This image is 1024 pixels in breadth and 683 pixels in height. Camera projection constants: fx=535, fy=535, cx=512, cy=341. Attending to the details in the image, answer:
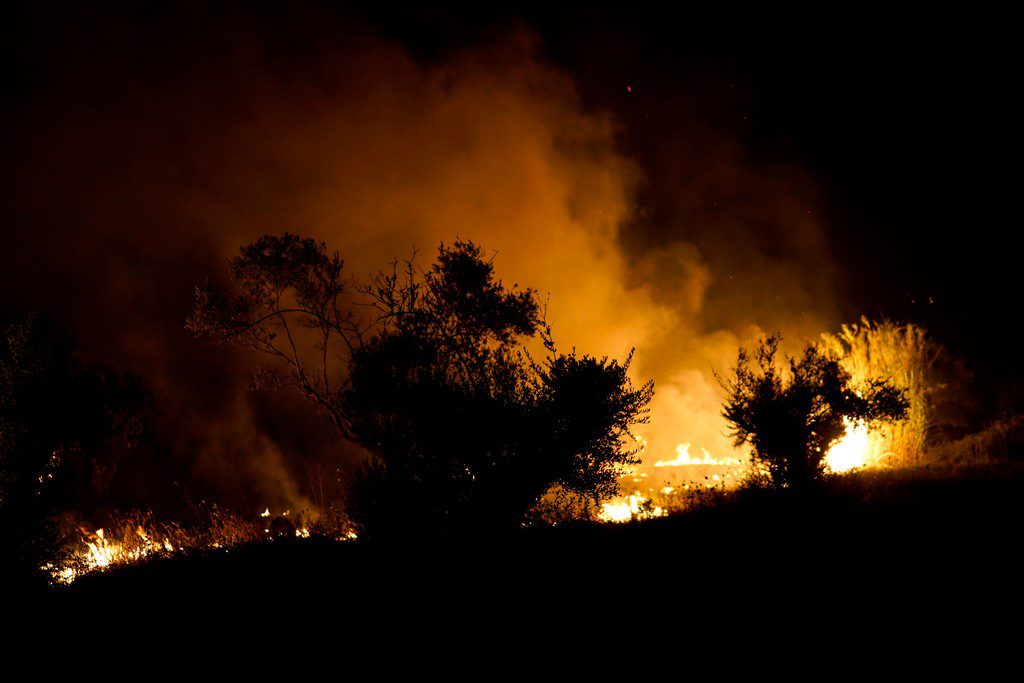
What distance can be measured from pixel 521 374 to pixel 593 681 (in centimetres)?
550

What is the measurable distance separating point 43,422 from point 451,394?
291 inches

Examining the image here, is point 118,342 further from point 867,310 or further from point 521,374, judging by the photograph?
point 867,310

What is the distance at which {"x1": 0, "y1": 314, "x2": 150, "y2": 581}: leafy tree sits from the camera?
8617 millimetres

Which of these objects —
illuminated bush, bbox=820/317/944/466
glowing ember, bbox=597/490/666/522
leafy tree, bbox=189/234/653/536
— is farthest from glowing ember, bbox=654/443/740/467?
leafy tree, bbox=189/234/653/536

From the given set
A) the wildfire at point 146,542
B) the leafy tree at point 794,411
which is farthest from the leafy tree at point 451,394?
the leafy tree at point 794,411

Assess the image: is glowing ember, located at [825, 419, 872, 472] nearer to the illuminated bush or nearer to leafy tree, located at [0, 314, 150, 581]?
the illuminated bush

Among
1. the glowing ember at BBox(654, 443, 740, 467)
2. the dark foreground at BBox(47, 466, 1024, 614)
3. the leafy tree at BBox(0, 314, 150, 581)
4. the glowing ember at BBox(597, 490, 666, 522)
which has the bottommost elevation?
the dark foreground at BBox(47, 466, 1024, 614)

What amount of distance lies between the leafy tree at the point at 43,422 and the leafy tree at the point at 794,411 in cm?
1181

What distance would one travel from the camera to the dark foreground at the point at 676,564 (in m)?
4.33

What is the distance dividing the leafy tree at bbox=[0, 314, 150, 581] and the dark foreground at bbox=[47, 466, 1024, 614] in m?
1.86

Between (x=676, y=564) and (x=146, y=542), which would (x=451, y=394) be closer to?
(x=676, y=564)

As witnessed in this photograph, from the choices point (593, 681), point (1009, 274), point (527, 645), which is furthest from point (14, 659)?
point (1009, 274)

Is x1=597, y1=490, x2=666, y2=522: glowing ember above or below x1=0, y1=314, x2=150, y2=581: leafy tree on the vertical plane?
below

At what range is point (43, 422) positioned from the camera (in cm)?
934
